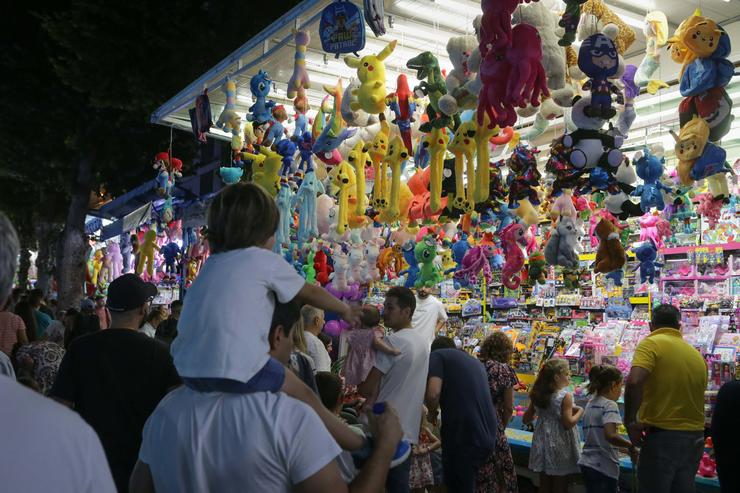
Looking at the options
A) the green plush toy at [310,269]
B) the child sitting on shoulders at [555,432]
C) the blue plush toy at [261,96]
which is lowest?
the child sitting on shoulders at [555,432]

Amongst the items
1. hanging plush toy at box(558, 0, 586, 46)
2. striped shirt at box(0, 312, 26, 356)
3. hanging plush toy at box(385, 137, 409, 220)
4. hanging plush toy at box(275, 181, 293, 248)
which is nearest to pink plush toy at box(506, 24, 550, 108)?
hanging plush toy at box(558, 0, 586, 46)

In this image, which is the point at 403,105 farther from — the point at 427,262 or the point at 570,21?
the point at 427,262

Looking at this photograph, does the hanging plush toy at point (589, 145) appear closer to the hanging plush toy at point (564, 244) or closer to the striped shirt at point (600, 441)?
the hanging plush toy at point (564, 244)

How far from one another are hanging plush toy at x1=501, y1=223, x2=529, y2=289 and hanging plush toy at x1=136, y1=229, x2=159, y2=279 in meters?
5.96

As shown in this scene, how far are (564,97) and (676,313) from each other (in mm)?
1520

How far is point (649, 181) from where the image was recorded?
15.2 feet

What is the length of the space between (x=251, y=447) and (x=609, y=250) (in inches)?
159

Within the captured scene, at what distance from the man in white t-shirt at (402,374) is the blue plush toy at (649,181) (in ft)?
6.17

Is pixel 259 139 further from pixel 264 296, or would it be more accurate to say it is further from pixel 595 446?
pixel 264 296

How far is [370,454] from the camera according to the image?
4.97ft

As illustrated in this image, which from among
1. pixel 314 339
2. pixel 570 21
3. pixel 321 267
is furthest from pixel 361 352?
pixel 321 267

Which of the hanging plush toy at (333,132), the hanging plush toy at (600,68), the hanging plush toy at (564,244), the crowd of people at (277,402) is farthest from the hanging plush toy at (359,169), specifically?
the hanging plush toy at (600,68)

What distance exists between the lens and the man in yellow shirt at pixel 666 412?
12.8 feet

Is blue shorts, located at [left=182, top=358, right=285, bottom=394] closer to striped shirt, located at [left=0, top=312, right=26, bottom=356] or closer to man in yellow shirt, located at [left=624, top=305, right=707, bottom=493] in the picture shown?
man in yellow shirt, located at [left=624, top=305, right=707, bottom=493]
